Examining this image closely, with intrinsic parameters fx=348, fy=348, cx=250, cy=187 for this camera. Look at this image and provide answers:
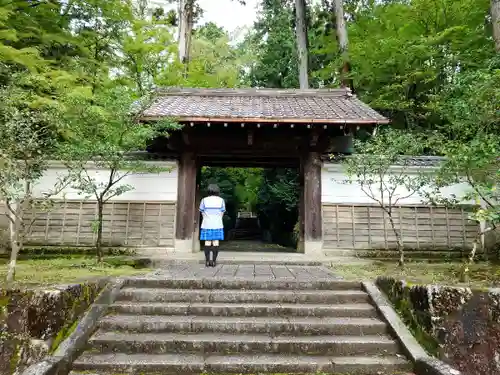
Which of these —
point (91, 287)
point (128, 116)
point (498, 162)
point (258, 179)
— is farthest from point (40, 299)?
point (258, 179)

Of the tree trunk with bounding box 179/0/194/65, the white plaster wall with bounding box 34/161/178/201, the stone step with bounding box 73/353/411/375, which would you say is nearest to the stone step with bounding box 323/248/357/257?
the white plaster wall with bounding box 34/161/178/201

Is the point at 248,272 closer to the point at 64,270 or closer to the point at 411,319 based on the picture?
the point at 411,319

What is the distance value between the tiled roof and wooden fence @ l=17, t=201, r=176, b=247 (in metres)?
2.64

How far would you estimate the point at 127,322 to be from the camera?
15.3 ft

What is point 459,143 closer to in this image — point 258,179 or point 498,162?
point 498,162

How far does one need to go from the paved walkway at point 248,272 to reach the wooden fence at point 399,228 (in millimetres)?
1957

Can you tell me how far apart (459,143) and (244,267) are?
4.84 metres

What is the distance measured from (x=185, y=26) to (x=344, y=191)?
12.5m

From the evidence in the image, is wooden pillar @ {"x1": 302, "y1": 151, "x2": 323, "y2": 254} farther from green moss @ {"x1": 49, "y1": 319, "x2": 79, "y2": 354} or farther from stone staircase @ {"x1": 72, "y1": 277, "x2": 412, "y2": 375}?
green moss @ {"x1": 49, "y1": 319, "x2": 79, "y2": 354}

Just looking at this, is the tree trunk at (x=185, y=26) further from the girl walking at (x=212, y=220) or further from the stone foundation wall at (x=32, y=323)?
the stone foundation wall at (x=32, y=323)

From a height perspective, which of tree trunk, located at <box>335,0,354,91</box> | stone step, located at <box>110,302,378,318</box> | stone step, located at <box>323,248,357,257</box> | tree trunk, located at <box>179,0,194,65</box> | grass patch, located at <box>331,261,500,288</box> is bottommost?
stone step, located at <box>110,302,378,318</box>

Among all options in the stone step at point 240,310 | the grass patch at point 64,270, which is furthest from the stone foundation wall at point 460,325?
the grass patch at point 64,270

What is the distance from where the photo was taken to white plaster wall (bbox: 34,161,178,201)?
30.7ft

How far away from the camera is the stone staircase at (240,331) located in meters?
4.03
